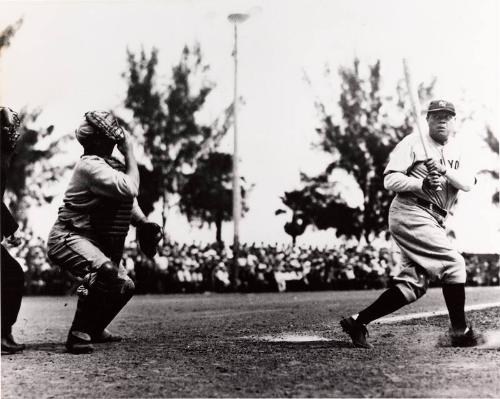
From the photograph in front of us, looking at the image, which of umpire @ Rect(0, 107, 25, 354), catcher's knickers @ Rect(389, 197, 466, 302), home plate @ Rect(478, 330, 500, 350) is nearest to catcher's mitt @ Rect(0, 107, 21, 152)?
umpire @ Rect(0, 107, 25, 354)

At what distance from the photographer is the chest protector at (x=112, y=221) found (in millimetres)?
4180

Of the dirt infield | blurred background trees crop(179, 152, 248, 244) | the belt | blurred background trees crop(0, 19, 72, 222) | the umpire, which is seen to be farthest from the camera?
blurred background trees crop(179, 152, 248, 244)

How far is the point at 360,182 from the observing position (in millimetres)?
6293

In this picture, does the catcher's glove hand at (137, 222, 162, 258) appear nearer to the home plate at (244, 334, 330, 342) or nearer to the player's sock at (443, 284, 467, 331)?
the home plate at (244, 334, 330, 342)

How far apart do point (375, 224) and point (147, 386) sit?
339 cm

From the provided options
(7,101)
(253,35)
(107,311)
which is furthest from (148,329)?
(253,35)

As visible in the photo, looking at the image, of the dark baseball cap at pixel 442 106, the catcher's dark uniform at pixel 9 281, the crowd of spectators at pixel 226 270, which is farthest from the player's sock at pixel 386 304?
the crowd of spectators at pixel 226 270

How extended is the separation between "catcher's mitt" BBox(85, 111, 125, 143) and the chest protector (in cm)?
16

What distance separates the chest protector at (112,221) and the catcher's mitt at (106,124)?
164 millimetres

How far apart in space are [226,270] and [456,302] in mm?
9130

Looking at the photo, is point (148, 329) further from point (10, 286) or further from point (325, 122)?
point (325, 122)

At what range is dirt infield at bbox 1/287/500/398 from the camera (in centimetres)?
320

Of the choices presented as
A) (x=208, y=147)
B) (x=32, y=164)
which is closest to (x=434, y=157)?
(x=32, y=164)

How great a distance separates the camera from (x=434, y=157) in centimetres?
438
